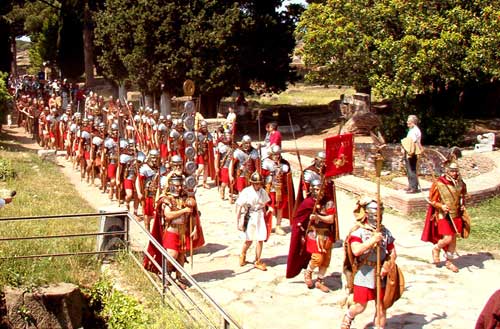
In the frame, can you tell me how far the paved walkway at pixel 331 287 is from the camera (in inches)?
341

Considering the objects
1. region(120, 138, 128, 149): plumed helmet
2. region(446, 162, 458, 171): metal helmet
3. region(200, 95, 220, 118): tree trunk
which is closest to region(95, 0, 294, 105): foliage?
region(200, 95, 220, 118): tree trunk

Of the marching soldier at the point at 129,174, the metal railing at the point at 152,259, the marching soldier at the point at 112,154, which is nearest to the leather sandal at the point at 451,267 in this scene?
the metal railing at the point at 152,259

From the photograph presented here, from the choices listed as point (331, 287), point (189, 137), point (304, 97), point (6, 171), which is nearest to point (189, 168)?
point (331, 287)

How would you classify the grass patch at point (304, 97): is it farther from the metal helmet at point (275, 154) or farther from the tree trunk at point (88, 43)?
the metal helmet at point (275, 154)

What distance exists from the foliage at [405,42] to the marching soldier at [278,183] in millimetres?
8866

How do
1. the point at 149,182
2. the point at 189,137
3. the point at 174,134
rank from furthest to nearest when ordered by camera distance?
the point at 174,134 → the point at 189,137 → the point at 149,182

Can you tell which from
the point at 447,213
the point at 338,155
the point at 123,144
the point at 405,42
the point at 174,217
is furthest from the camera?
the point at 405,42

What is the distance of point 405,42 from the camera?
19.8 m

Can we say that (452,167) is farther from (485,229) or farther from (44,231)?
(44,231)

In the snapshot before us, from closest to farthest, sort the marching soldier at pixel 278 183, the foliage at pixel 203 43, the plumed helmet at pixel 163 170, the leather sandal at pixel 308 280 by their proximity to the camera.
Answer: the leather sandal at pixel 308 280, the plumed helmet at pixel 163 170, the marching soldier at pixel 278 183, the foliage at pixel 203 43

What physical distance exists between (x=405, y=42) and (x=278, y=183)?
9.31m

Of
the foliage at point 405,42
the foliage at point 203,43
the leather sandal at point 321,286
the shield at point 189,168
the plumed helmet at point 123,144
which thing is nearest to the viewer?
the leather sandal at point 321,286

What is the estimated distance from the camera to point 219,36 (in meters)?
23.9

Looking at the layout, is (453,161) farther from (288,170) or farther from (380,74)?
(380,74)
